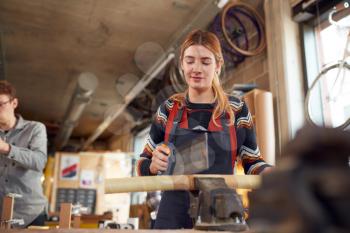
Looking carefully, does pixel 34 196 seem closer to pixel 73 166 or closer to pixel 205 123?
pixel 205 123

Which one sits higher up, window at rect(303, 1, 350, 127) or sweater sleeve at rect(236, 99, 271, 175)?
window at rect(303, 1, 350, 127)

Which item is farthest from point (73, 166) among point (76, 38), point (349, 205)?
point (349, 205)

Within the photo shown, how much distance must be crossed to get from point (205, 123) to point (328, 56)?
8.42 ft

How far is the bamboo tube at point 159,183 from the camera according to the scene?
822 mm

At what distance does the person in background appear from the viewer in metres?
2.20

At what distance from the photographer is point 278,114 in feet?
11.0

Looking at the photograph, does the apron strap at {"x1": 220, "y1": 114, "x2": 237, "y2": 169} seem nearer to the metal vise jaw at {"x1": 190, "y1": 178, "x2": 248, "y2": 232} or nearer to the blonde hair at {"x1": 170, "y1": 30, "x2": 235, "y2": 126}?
the blonde hair at {"x1": 170, "y1": 30, "x2": 235, "y2": 126}

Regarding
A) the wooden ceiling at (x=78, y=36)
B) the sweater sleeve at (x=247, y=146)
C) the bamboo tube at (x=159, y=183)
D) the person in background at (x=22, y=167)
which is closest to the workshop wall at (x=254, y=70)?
the wooden ceiling at (x=78, y=36)

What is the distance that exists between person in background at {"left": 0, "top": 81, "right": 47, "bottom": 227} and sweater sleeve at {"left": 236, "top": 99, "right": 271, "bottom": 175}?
1.33 metres

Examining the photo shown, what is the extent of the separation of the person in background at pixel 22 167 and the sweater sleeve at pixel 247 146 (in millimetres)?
1334

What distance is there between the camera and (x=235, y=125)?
4.33ft

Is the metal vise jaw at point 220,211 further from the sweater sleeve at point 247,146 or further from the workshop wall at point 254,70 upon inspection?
the workshop wall at point 254,70

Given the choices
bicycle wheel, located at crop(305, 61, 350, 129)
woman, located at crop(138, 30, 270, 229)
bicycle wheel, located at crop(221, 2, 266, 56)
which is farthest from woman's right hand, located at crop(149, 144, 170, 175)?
bicycle wheel, located at crop(221, 2, 266, 56)

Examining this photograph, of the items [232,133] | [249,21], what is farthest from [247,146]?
[249,21]
